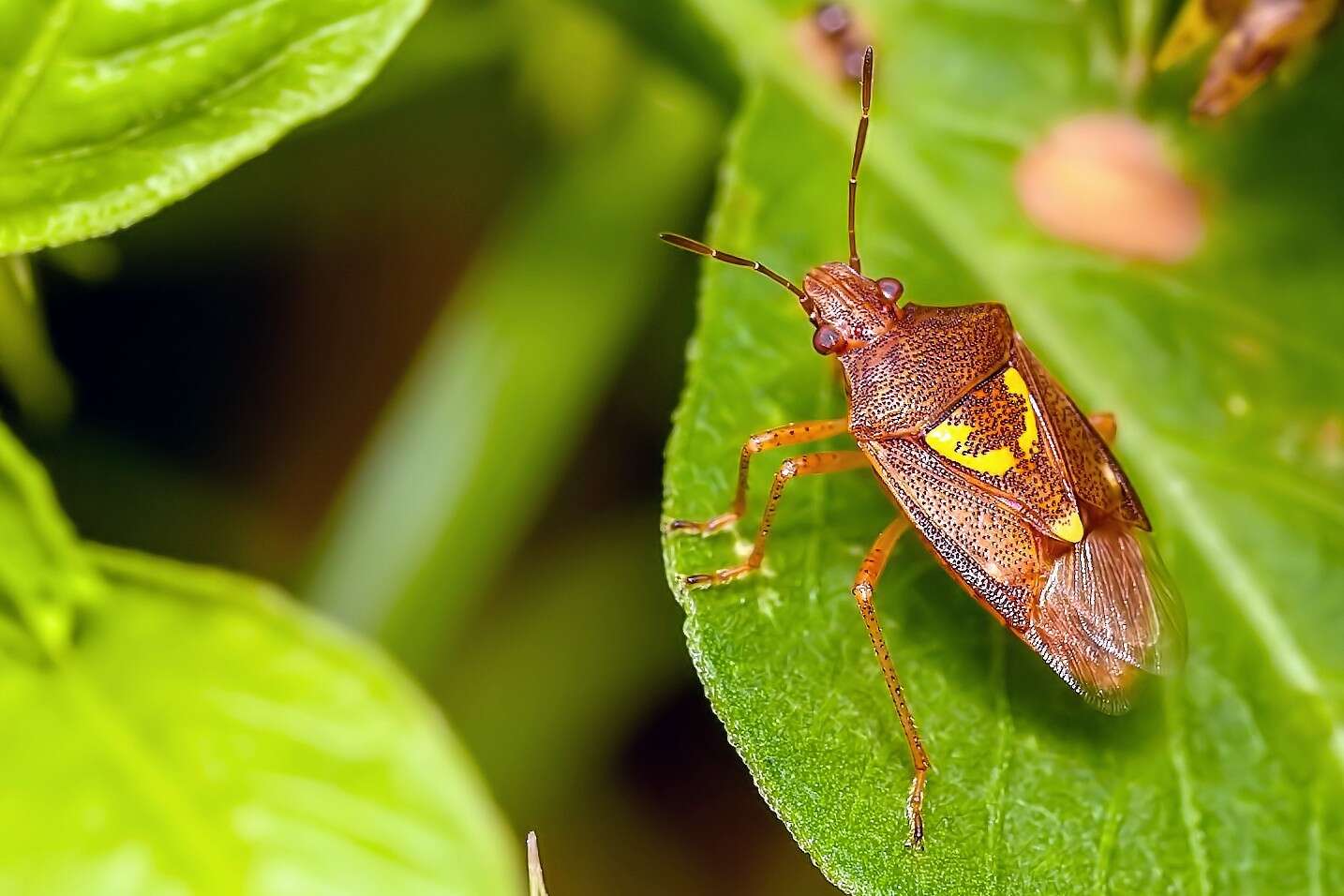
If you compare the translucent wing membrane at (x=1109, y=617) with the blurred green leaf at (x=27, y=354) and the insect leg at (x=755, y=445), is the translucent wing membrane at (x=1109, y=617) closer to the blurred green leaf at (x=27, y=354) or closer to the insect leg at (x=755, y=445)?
the insect leg at (x=755, y=445)

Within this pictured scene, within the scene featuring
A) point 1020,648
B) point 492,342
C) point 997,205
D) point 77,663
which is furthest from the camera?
point 492,342

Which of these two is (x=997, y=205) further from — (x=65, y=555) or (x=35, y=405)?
(x=35, y=405)

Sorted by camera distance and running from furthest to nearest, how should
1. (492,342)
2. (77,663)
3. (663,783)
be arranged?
(663,783) → (492,342) → (77,663)

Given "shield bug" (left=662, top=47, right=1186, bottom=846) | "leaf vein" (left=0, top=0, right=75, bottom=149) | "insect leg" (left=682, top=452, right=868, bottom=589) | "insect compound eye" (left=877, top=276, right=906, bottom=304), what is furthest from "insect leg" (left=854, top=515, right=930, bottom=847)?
A: "leaf vein" (left=0, top=0, right=75, bottom=149)

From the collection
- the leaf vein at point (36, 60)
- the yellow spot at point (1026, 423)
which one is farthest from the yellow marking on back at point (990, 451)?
the leaf vein at point (36, 60)

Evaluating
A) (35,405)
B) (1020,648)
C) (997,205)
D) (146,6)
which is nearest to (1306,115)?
(997,205)

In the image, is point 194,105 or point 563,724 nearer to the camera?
point 194,105

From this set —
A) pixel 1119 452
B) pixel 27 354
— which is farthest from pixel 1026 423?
pixel 27 354
